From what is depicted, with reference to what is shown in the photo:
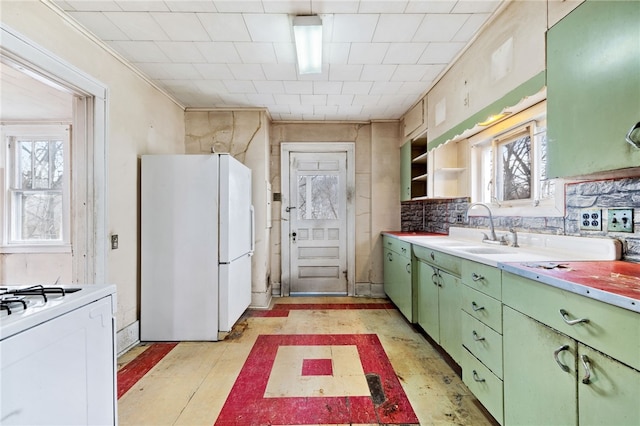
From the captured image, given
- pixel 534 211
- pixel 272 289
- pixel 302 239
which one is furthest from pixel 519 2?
pixel 272 289

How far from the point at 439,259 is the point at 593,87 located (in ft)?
4.54

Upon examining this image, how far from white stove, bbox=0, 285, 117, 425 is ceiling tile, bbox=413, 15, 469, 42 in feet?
8.27

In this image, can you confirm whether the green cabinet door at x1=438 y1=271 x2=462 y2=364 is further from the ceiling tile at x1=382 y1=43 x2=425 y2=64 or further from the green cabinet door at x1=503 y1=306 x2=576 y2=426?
the ceiling tile at x1=382 y1=43 x2=425 y2=64

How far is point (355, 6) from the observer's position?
188 cm

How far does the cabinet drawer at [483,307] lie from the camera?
148cm

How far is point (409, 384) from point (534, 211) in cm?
148

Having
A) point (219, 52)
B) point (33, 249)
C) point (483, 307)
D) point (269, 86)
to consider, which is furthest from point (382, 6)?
point (33, 249)

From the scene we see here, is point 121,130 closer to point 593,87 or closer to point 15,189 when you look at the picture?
point 15,189

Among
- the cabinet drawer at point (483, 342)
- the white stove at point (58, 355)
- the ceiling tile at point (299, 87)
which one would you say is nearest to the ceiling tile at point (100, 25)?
the ceiling tile at point (299, 87)

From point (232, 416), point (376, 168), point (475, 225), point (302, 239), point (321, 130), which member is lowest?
point (232, 416)

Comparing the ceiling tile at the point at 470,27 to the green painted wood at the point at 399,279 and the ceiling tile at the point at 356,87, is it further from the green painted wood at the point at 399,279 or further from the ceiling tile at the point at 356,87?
the green painted wood at the point at 399,279

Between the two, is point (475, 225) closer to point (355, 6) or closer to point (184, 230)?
point (355, 6)

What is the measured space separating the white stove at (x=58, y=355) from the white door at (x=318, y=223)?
308cm

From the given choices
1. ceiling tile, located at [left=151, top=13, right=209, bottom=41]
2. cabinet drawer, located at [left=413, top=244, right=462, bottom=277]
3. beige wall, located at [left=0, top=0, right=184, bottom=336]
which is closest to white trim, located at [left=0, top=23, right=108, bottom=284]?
beige wall, located at [left=0, top=0, right=184, bottom=336]
